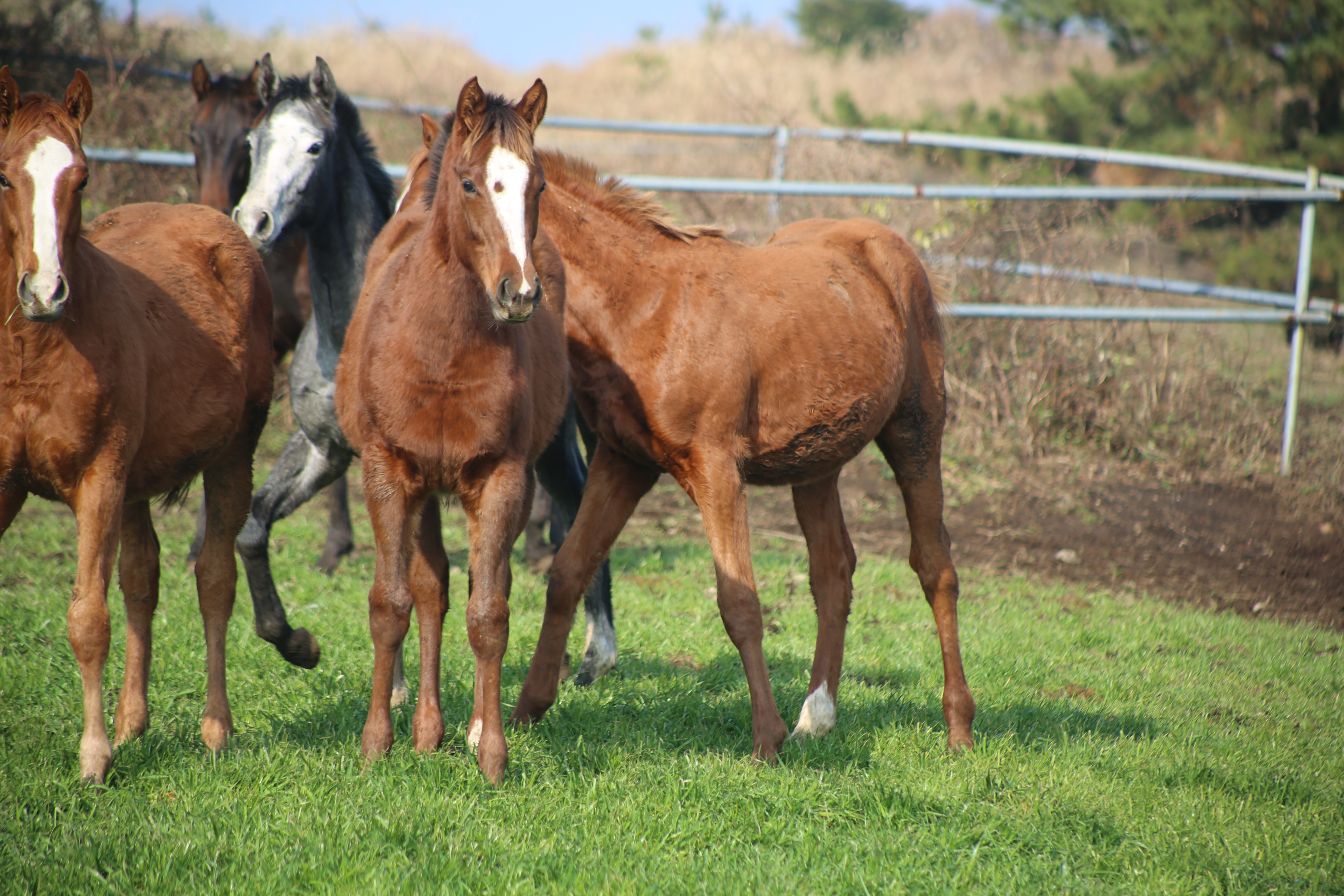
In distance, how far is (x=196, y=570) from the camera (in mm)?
4145

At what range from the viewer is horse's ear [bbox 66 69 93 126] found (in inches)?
131

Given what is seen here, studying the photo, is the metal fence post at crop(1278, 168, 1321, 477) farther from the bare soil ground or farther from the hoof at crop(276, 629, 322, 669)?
the hoof at crop(276, 629, 322, 669)

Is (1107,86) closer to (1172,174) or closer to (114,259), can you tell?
(1172,174)

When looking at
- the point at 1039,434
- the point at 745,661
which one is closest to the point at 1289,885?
the point at 745,661

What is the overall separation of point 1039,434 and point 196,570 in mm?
7406

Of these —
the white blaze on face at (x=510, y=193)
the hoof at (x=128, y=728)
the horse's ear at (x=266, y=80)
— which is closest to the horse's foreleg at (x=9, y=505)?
the hoof at (x=128, y=728)

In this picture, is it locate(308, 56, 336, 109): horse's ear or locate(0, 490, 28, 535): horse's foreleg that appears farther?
locate(308, 56, 336, 109): horse's ear

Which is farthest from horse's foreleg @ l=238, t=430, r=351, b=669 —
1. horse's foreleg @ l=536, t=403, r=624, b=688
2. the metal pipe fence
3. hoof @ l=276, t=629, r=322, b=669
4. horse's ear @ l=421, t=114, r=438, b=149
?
the metal pipe fence

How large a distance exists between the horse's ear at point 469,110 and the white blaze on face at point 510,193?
18 cm

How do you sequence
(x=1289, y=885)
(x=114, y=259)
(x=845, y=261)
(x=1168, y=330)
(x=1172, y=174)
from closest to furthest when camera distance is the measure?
(x=1289, y=885), (x=114, y=259), (x=845, y=261), (x=1168, y=330), (x=1172, y=174)

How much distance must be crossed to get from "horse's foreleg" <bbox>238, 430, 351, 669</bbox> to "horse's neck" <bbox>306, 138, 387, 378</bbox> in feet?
1.53

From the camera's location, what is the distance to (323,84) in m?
5.21

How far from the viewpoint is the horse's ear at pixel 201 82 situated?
5922 millimetres

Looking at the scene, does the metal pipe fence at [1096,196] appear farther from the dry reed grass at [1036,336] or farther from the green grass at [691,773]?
the green grass at [691,773]
